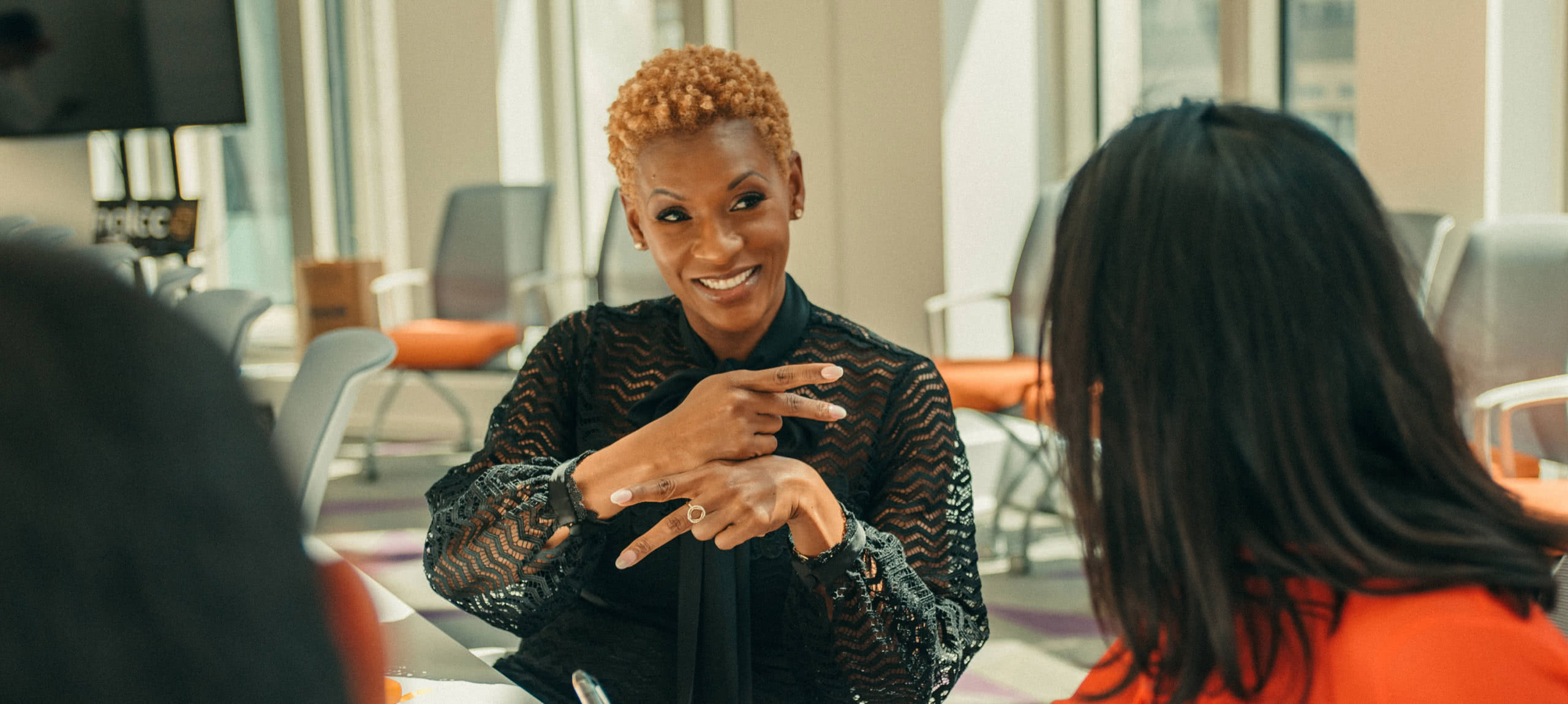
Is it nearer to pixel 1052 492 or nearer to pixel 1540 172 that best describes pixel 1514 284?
pixel 1540 172

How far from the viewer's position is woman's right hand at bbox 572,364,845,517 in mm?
1118

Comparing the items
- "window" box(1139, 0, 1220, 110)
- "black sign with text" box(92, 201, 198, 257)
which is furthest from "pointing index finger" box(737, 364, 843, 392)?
"black sign with text" box(92, 201, 198, 257)

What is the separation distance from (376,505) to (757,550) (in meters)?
3.63

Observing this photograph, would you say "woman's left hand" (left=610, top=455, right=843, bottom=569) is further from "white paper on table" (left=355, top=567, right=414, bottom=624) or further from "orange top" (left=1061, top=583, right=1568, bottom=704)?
"orange top" (left=1061, top=583, right=1568, bottom=704)

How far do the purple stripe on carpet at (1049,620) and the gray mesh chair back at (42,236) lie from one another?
9.75 feet

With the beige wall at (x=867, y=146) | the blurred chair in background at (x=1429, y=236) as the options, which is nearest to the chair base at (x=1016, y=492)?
the beige wall at (x=867, y=146)

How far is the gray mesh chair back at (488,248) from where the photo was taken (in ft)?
16.2

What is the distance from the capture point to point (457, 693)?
0.93 metres

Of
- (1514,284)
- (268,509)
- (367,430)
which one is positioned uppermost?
(268,509)

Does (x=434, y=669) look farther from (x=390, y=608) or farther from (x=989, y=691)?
(x=989, y=691)

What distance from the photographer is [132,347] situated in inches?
9.0

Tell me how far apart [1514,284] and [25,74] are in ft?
17.0

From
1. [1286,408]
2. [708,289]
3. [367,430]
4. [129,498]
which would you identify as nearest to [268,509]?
[129,498]

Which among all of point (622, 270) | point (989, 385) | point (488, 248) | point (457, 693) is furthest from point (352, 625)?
point (488, 248)
